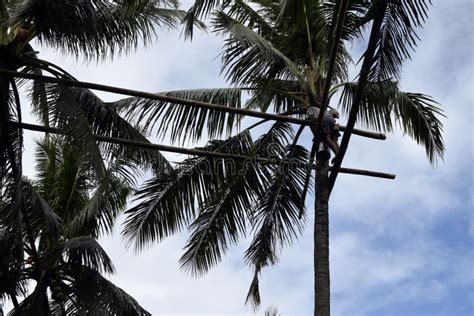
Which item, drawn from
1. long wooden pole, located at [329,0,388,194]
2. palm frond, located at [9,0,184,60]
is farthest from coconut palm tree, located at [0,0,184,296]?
long wooden pole, located at [329,0,388,194]

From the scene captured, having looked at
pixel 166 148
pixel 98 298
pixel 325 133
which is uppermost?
pixel 325 133

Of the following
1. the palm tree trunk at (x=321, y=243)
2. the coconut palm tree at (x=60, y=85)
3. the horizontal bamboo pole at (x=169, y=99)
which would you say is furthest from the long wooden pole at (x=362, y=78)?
the coconut palm tree at (x=60, y=85)

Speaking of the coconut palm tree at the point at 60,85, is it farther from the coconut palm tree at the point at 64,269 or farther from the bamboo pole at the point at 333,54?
the bamboo pole at the point at 333,54

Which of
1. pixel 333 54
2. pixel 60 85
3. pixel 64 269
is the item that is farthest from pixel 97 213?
pixel 333 54

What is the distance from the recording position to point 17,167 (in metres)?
A: 12.0

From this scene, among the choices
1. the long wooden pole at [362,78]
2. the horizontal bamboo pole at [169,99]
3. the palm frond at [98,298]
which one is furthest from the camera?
the palm frond at [98,298]

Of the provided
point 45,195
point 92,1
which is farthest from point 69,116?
point 45,195

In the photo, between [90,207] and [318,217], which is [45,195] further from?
[318,217]

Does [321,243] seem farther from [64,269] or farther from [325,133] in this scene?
[64,269]

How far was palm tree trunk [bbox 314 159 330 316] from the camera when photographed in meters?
10.6

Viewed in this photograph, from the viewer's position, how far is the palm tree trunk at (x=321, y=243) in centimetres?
1062

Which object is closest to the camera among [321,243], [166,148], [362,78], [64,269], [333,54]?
[362,78]

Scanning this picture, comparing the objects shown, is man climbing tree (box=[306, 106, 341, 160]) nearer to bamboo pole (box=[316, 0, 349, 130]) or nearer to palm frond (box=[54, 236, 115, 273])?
bamboo pole (box=[316, 0, 349, 130])

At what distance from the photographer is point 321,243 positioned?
36.8 feet
